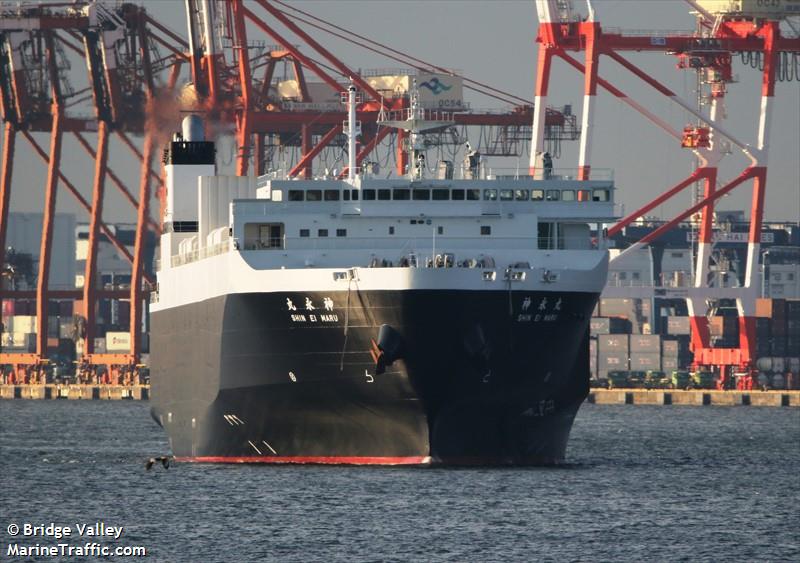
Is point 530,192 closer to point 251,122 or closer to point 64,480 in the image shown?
point 64,480

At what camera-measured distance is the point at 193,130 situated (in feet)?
273

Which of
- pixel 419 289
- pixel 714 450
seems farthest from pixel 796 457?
pixel 419 289

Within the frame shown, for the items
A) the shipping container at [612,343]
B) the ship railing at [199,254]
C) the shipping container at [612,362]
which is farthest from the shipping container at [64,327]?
the ship railing at [199,254]

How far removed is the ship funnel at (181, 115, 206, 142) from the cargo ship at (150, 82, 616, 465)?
1494cm

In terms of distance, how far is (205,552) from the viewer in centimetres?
4781

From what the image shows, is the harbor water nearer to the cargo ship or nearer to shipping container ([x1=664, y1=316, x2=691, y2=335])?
the cargo ship

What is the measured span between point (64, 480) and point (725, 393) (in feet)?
235

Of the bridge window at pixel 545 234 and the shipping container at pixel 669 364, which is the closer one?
the bridge window at pixel 545 234

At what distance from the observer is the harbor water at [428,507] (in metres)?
48.5

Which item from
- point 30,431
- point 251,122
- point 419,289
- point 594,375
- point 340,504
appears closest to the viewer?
point 340,504

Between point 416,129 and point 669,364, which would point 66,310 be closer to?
point 669,364

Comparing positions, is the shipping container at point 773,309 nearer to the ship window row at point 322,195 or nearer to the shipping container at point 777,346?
the shipping container at point 777,346

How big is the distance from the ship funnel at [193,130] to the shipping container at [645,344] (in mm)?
76763

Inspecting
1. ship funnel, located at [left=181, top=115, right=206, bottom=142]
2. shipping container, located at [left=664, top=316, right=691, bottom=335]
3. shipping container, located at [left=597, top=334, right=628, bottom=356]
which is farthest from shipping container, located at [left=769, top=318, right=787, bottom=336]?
ship funnel, located at [left=181, top=115, right=206, bottom=142]
